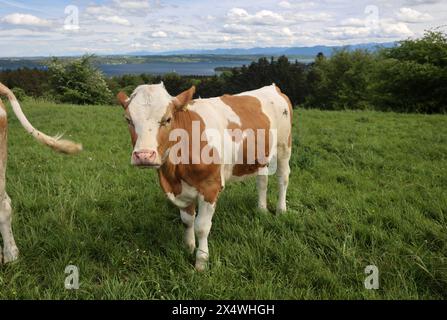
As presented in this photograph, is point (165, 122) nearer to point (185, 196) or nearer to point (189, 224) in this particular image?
point (185, 196)

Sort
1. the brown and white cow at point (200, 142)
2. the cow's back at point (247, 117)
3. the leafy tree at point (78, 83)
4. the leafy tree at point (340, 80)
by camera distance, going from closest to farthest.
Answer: the brown and white cow at point (200, 142) < the cow's back at point (247, 117) < the leafy tree at point (78, 83) < the leafy tree at point (340, 80)

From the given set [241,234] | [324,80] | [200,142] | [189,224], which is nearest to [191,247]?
[189,224]

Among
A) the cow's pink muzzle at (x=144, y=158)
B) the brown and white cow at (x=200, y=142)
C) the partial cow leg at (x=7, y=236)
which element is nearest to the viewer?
the cow's pink muzzle at (x=144, y=158)

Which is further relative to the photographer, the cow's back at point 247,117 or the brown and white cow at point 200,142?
the cow's back at point 247,117

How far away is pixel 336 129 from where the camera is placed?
10648mm

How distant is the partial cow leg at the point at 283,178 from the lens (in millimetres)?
5141

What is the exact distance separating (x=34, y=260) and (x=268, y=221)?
2605mm

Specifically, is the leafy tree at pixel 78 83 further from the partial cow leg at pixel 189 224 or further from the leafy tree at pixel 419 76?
the partial cow leg at pixel 189 224

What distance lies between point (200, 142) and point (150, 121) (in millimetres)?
699

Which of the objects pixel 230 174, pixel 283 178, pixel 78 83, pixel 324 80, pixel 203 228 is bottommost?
pixel 203 228

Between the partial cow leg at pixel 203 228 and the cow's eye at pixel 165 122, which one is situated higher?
the cow's eye at pixel 165 122

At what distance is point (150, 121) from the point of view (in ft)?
9.93

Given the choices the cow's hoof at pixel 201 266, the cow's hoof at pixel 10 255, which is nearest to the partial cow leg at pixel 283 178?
the cow's hoof at pixel 201 266

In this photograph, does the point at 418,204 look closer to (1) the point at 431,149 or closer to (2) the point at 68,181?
(1) the point at 431,149
